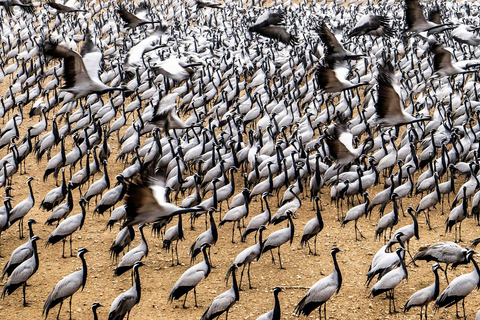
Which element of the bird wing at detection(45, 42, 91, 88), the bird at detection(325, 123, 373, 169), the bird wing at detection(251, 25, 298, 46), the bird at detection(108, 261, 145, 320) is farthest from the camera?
the bird wing at detection(251, 25, 298, 46)

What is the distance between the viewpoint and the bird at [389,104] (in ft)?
36.7

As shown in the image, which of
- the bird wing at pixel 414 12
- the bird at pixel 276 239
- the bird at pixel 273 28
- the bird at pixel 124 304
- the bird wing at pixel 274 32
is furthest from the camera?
the bird wing at pixel 274 32

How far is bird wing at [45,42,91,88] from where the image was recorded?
1095 cm

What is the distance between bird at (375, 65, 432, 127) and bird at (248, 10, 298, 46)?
5604mm

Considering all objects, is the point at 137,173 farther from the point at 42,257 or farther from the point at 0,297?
the point at 0,297

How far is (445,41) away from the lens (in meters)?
24.3

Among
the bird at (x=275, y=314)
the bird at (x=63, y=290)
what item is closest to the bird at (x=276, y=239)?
the bird at (x=275, y=314)

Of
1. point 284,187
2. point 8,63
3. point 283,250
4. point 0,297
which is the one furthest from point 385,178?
point 8,63

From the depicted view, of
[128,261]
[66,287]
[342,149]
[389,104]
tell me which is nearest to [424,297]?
[389,104]

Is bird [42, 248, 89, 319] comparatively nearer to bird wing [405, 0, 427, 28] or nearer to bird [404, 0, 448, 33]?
bird [404, 0, 448, 33]

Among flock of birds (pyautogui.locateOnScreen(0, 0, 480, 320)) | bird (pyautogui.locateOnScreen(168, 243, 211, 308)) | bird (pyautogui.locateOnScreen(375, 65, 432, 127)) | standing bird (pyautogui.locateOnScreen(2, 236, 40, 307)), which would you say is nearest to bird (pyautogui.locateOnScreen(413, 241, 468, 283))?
flock of birds (pyautogui.locateOnScreen(0, 0, 480, 320))

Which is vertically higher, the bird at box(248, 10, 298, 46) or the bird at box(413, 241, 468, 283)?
the bird at box(248, 10, 298, 46)

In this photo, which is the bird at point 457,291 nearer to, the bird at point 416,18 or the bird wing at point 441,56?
→ the bird wing at point 441,56

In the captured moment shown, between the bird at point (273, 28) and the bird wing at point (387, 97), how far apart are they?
18.8 ft
